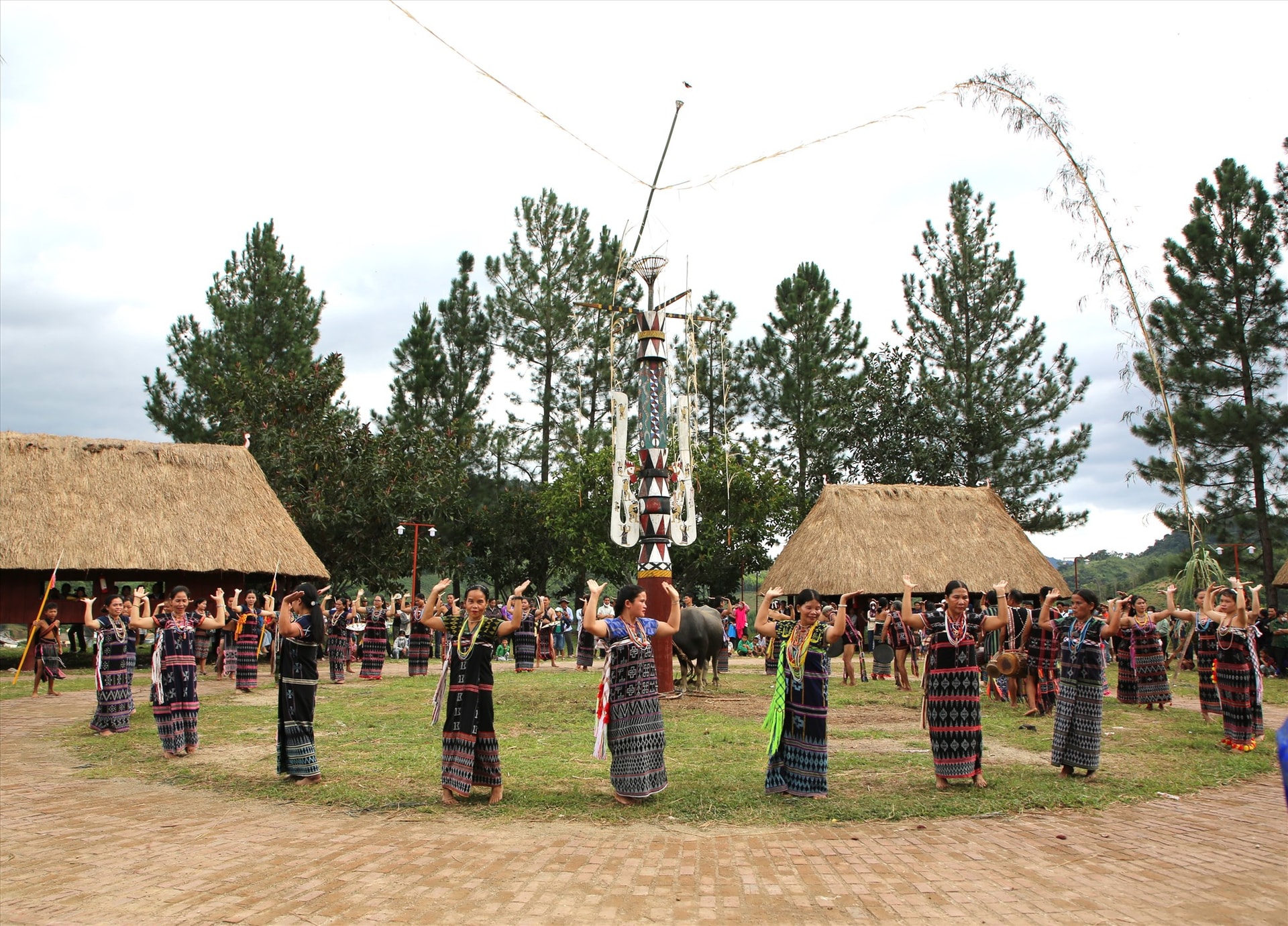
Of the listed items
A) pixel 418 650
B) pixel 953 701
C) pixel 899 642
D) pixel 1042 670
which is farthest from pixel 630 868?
pixel 418 650

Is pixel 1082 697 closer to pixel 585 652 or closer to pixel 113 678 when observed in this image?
pixel 113 678

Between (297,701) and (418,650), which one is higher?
(297,701)

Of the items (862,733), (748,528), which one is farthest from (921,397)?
(862,733)

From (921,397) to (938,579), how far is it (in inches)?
478

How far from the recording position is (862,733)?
11.2 m

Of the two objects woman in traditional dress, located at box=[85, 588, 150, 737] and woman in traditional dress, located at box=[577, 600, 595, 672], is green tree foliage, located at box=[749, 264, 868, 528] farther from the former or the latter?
woman in traditional dress, located at box=[85, 588, 150, 737]

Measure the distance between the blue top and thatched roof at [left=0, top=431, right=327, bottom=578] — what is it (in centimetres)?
1831

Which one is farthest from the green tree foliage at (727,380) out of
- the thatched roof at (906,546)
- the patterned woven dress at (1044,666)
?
the patterned woven dress at (1044,666)

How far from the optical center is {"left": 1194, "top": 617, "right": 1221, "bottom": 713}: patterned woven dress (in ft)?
36.6

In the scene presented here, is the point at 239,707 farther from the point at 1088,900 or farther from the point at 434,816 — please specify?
the point at 1088,900

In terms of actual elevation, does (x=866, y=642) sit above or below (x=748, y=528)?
below

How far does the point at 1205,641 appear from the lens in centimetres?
1137

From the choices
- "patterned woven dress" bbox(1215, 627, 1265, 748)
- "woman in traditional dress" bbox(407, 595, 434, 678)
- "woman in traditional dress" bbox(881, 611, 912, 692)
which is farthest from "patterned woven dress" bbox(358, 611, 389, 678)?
"patterned woven dress" bbox(1215, 627, 1265, 748)

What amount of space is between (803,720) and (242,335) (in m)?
36.5
